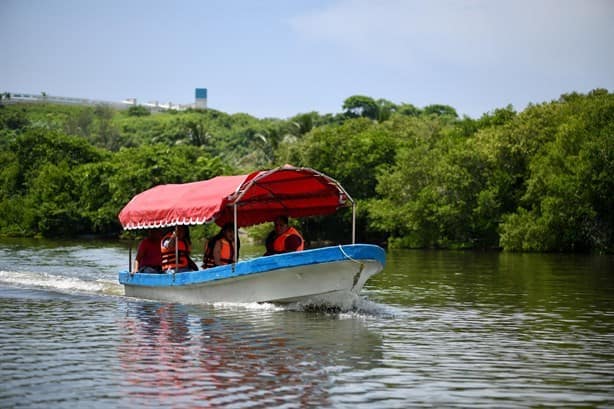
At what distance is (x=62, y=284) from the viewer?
2814 cm

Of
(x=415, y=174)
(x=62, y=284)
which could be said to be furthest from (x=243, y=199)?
(x=415, y=174)

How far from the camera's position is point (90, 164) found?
90062 millimetres

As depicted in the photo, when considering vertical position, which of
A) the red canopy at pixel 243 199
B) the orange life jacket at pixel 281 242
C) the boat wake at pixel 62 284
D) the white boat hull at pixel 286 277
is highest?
the red canopy at pixel 243 199

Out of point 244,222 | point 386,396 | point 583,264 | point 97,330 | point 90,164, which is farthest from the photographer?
point 90,164

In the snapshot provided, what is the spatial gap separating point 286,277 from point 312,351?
509 centimetres

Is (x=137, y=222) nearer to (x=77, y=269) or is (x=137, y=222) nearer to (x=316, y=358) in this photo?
(x=316, y=358)

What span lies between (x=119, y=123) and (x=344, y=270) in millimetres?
150137

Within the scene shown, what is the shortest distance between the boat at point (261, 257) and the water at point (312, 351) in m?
0.51

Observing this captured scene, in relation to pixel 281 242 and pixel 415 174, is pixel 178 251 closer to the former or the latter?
pixel 281 242

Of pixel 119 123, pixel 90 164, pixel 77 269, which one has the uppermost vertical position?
pixel 119 123

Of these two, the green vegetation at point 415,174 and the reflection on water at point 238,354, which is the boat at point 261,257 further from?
the green vegetation at point 415,174

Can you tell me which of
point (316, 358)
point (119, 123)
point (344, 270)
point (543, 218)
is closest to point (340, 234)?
point (543, 218)

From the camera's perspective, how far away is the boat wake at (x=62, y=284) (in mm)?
26844

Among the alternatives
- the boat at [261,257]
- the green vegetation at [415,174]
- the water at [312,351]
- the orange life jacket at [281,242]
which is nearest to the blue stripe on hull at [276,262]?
the boat at [261,257]
